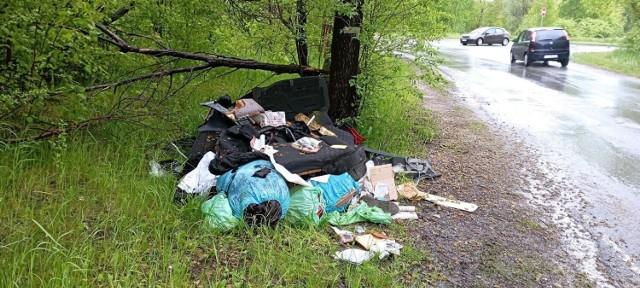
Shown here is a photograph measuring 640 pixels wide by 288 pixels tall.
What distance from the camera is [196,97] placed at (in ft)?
24.3

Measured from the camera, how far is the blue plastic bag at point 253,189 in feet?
12.7

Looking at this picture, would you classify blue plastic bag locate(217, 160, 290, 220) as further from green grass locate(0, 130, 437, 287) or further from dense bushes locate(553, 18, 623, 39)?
dense bushes locate(553, 18, 623, 39)

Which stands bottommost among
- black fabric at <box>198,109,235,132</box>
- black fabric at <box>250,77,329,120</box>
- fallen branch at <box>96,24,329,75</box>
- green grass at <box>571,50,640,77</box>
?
black fabric at <box>198,109,235,132</box>

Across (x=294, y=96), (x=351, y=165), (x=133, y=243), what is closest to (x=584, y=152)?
(x=351, y=165)

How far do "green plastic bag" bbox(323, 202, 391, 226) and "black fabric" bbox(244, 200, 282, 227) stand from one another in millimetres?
496

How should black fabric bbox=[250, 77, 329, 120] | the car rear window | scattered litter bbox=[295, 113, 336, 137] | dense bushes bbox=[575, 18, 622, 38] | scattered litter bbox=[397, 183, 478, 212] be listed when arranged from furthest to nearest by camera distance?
dense bushes bbox=[575, 18, 622, 38] < the car rear window < black fabric bbox=[250, 77, 329, 120] < scattered litter bbox=[295, 113, 336, 137] < scattered litter bbox=[397, 183, 478, 212]

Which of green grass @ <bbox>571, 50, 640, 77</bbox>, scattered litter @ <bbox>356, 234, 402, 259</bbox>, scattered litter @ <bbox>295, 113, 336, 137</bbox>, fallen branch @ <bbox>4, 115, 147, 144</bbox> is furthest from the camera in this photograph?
green grass @ <bbox>571, 50, 640, 77</bbox>

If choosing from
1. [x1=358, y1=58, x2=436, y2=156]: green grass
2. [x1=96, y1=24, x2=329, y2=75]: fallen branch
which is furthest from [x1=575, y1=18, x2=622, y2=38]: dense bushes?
[x1=96, y1=24, x2=329, y2=75]: fallen branch

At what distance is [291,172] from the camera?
14.5 ft

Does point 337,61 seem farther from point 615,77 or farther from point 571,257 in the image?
point 615,77

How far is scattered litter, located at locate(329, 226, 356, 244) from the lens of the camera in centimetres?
384

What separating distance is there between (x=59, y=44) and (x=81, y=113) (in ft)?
3.16

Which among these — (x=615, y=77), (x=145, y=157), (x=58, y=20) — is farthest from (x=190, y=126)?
(x=615, y=77)

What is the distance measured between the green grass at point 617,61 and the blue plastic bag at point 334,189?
17273 mm
